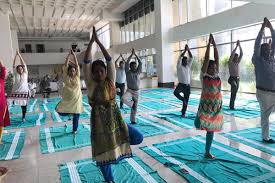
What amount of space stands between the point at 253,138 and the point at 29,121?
5.12 m

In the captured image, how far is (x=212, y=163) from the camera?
3227mm

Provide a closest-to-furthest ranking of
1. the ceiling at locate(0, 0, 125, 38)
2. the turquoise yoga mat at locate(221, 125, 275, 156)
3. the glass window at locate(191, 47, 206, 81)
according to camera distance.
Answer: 1. the turquoise yoga mat at locate(221, 125, 275, 156)
2. the glass window at locate(191, 47, 206, 81)
3. the ceiling at locate(0, 0, 125, 38)

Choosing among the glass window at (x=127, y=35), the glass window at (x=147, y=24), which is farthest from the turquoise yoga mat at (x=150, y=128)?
the glass window at (x=127, y=35)

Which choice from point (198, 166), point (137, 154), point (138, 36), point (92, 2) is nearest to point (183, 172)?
point (198, 166)

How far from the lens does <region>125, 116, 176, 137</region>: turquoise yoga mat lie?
15.7 feet

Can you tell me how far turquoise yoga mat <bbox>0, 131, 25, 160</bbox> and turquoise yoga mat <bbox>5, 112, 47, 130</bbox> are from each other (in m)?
0.66

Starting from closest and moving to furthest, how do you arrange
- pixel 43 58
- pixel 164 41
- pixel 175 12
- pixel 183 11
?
1. pixel 183 11
2. pixel 164 41
3. pixel 175 12
4. pixel 43 58

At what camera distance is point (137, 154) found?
3.69 metres

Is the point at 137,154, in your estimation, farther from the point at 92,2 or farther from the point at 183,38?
the point at 92,2

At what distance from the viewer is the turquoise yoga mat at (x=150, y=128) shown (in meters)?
4.78

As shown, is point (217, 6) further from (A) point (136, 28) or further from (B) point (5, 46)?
(B) point (5, 46)

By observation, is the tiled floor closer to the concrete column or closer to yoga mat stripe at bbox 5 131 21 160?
yoga mat stripe at bbox 5 131 21 160

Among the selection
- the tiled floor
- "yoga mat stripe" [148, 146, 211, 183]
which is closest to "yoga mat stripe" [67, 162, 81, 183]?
the tiled floor

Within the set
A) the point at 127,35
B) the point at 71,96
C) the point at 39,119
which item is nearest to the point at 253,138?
the point at 71,96
